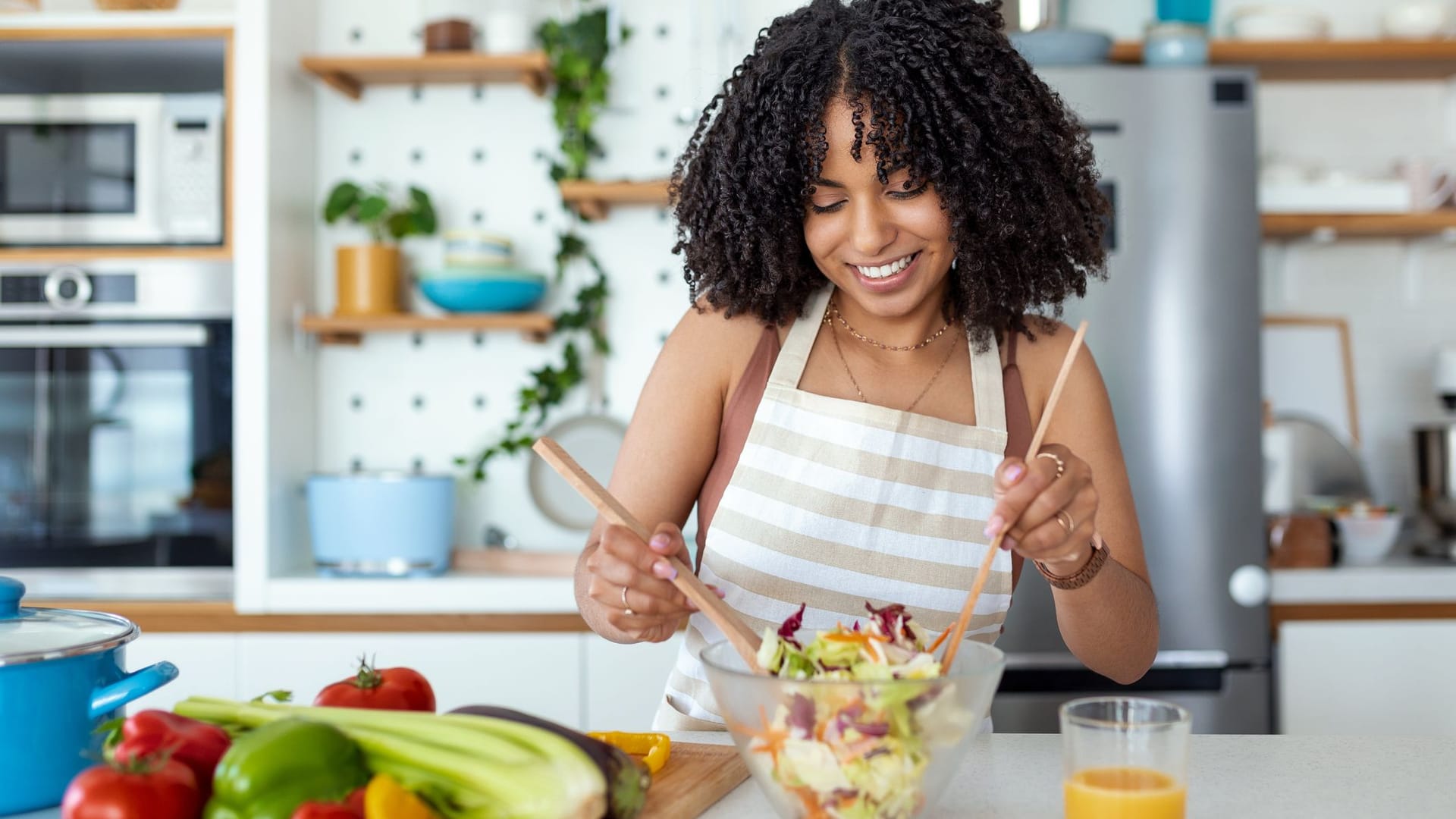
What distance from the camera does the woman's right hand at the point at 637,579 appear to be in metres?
0.96

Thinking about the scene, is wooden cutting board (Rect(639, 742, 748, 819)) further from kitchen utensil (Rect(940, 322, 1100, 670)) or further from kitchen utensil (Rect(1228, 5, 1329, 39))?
kitchen utensil (Rect(1228, 5, 1329, 39))

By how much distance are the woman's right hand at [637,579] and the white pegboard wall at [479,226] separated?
1.71 metres

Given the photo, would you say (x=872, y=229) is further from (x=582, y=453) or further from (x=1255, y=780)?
(x=582, y=453)

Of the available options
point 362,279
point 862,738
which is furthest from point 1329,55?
point 862,738

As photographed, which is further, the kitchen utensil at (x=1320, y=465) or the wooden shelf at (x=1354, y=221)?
the kitchen utensil at (x=1320, y=465)

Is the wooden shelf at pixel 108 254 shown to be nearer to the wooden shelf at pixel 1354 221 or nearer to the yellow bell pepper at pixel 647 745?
the yellow bell pepper at pixel 647 745

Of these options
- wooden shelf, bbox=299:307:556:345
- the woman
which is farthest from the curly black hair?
wooden shelf, bbox=299:307:556:345

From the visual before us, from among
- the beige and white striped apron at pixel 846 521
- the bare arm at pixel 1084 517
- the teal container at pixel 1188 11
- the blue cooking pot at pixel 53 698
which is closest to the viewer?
the blue cooking pot at pixel 53 698

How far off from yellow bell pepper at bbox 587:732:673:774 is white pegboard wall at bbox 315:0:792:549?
5.76 feet

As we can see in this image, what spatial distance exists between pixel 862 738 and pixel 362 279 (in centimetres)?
212

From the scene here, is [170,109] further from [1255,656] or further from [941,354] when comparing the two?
[1255,656]

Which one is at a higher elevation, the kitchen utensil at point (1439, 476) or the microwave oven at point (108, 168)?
the microwave oven at point (108, 168)

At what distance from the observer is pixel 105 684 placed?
85 centimetres

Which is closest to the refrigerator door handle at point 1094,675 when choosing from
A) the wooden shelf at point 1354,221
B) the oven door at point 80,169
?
the wooden shelf at point 1354,221
